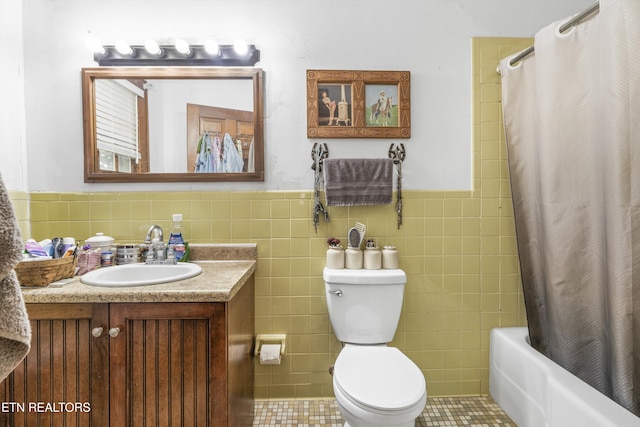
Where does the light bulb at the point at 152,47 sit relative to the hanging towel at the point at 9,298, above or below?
above

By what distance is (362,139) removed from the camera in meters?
1.81

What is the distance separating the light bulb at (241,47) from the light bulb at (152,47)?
0.37 meters

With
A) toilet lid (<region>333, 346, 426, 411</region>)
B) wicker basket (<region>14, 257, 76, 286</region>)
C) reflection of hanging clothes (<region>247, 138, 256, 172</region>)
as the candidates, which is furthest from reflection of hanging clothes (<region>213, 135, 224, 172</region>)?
toilet lid (<region>333, 346, 426, 411</region>)

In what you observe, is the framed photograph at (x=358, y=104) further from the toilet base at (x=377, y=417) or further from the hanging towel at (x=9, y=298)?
the hanging towel at (x=9, y=298)

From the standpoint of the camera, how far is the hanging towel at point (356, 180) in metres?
1.73

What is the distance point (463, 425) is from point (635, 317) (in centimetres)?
91

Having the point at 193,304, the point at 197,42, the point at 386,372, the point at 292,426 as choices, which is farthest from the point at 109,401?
the point at 197,42

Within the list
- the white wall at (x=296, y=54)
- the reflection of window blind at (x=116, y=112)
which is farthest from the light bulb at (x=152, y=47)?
the reflection of window blind at (x=116, y=112)

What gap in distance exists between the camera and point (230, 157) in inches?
70.3

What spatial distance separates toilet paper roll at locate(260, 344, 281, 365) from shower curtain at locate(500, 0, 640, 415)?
1253mm

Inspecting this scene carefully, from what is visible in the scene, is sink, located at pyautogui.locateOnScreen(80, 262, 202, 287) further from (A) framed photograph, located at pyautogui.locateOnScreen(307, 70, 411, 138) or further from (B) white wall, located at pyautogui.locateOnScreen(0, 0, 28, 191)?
(A) framed photograph, located at pyautogui.locateOnScreen(307, 70, 411, 138)

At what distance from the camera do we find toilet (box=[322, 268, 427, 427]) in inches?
46.1

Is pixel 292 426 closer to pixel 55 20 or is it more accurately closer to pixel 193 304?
pixel 193 304

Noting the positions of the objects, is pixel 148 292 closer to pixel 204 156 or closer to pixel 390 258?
pixel 204 156
